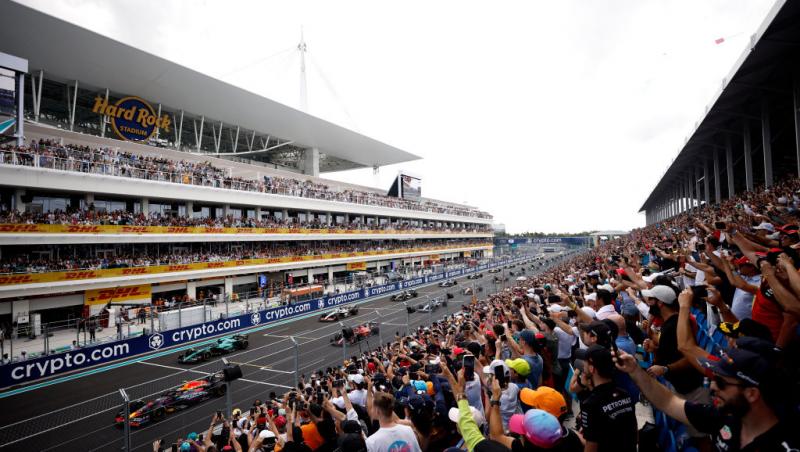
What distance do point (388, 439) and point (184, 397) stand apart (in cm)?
1088

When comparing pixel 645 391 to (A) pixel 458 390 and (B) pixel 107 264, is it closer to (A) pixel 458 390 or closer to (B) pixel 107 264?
(A) pixel 458 390

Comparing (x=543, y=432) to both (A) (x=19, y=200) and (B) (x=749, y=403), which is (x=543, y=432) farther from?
(A) (x=19, y=200)

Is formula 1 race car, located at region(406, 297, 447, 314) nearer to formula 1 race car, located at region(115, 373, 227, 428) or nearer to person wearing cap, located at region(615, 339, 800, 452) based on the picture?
formula 1 race car, located at region(115, 373, 227, 428)

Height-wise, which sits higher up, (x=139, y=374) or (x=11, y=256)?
(x=11, y=256)

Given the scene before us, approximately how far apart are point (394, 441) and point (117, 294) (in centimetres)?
2361

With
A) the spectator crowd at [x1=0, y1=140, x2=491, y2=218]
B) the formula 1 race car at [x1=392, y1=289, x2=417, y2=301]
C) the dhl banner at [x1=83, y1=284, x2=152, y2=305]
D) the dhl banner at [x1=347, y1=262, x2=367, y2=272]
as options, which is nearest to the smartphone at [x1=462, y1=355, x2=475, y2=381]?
the dhl banner at [x1=83, y1=284, x2=152, y2=305]

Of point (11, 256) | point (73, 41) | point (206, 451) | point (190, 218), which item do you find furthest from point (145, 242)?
point (206, 451)

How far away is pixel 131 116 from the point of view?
1027 inches

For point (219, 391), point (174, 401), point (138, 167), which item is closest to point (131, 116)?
point (138, 167)

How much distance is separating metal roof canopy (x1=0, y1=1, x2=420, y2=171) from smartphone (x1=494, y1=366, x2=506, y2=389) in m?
28.2

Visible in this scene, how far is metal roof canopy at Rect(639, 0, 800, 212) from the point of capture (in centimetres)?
1043

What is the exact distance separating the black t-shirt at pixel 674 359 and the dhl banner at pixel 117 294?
2482 centimetres

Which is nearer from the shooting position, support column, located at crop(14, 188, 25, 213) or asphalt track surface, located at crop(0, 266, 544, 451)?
asphalt track surface, located at crop(0, 266, 544, 451)

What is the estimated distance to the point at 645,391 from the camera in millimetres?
2254
